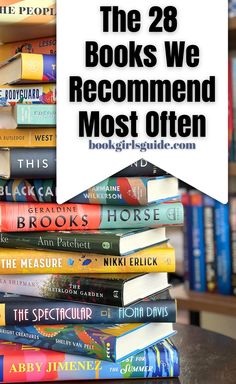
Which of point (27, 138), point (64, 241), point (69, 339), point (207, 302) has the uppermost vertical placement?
A: point (27, 138)

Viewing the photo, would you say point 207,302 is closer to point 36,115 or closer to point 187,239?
point 187,239

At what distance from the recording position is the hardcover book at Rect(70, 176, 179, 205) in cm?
77

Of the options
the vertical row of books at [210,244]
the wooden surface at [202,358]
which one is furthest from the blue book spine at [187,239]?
the wooden surface at [202,358]

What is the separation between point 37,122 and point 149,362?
0.32 meters

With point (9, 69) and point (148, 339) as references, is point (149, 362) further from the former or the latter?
point (9, 69)

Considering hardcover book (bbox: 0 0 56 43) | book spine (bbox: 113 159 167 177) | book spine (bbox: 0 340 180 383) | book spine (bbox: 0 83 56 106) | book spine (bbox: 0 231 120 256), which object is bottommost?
book spine (bbox: 0 340 180 383)

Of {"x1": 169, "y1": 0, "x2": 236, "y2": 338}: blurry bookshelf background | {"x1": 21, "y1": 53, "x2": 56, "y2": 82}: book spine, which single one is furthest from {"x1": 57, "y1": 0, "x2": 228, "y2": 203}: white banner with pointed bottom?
{"x1": 169, "y1": 0, "x2": 236, "y2": 338}: blurry bookshelf background

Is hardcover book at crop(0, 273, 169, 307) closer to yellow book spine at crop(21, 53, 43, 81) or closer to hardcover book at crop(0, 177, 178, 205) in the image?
hardcover book at crop(0, 177, 178, 205)

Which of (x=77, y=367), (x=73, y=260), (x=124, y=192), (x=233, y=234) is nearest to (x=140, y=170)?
(x=124, y=192)

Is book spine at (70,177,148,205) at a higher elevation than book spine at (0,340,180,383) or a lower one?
higher

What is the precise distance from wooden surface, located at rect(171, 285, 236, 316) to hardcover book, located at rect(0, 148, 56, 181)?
2.94ft

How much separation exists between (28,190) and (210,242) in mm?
908

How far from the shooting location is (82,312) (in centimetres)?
79

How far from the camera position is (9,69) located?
0.80 meters
